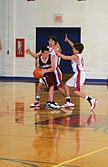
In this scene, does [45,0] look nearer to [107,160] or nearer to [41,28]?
[41,28]

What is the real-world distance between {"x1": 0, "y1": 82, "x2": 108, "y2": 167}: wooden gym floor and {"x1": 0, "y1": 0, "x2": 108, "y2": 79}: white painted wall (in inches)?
381

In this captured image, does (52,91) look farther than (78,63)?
Yes

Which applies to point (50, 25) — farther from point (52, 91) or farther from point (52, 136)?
point (52, 136)

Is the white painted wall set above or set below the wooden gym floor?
above

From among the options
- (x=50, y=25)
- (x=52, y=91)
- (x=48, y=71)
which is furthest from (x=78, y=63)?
(x=50, y=25)

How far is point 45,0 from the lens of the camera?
84.7ft

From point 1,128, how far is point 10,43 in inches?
656

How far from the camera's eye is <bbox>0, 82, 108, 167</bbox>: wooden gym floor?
24.1 ft

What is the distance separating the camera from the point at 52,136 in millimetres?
9484

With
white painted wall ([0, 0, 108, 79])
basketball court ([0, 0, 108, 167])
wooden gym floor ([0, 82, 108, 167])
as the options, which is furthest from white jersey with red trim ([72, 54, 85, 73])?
white painted wall ([0, 0, 108, 79])

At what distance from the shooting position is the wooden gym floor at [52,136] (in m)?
7.35

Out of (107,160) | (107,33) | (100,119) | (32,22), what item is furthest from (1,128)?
(32,22)

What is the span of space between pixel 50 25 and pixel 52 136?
16.9 metres

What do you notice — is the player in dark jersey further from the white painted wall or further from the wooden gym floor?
the white painted wall
